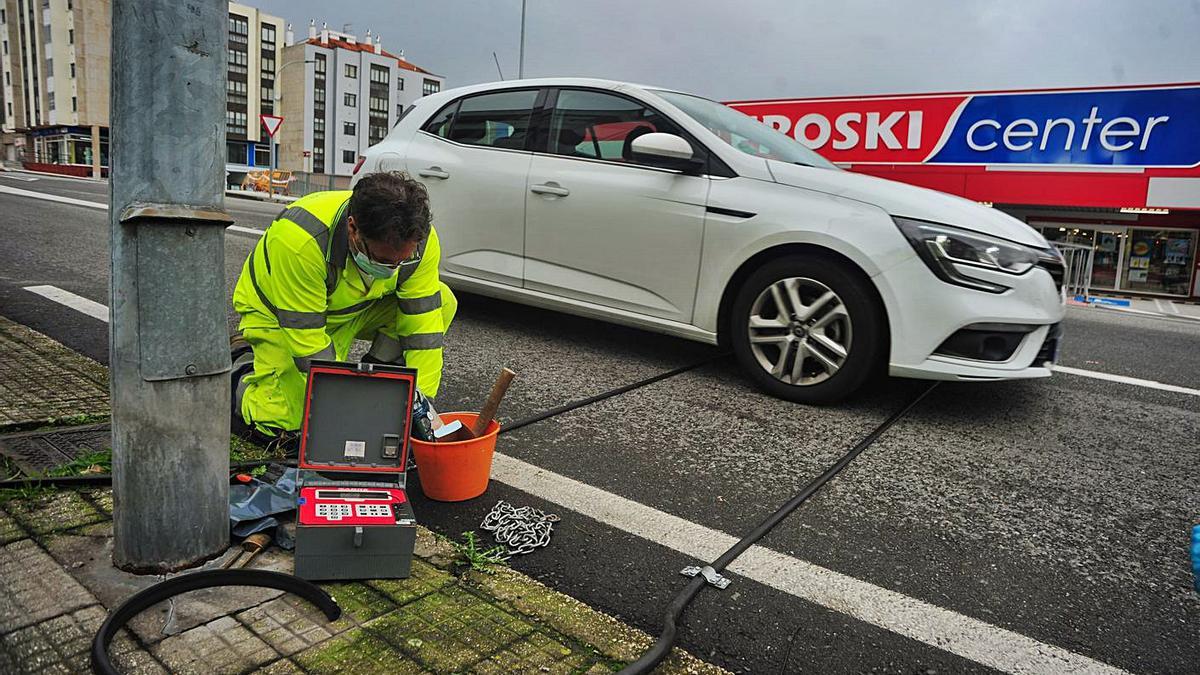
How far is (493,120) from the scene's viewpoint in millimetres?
5559

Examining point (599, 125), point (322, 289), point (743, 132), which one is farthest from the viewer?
point (599, 125)

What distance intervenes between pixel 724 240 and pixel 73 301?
4552 mm

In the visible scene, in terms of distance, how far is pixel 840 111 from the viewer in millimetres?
19719

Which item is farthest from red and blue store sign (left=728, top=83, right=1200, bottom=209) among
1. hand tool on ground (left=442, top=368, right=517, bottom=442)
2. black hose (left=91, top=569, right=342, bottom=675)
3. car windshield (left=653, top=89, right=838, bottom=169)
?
black hose (left=91, top=569, right=342, bottom=675)

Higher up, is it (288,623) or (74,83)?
(74,83)

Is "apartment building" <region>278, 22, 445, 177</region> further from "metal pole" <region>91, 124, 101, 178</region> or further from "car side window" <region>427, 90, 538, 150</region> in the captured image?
"car side window" <region>427, 90, 538, 150</region>

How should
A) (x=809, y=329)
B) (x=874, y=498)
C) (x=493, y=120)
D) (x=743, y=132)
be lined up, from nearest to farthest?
1. (x=874, y=498)
2. (x=809, y=329)
3. (x=743, y=132)
4. (x=493, y=120)

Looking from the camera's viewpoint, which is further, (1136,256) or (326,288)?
(1136,256)

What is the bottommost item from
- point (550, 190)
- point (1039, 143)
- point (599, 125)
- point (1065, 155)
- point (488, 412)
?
point (488, 412)

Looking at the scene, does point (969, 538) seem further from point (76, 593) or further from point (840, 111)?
point (840, 111)

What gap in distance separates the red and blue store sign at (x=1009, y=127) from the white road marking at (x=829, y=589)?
58.0 feet

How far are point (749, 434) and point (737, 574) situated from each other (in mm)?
1401

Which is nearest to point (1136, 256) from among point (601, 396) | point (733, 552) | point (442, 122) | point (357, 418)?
point (442, 122)

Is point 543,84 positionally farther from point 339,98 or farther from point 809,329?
point 339,98
